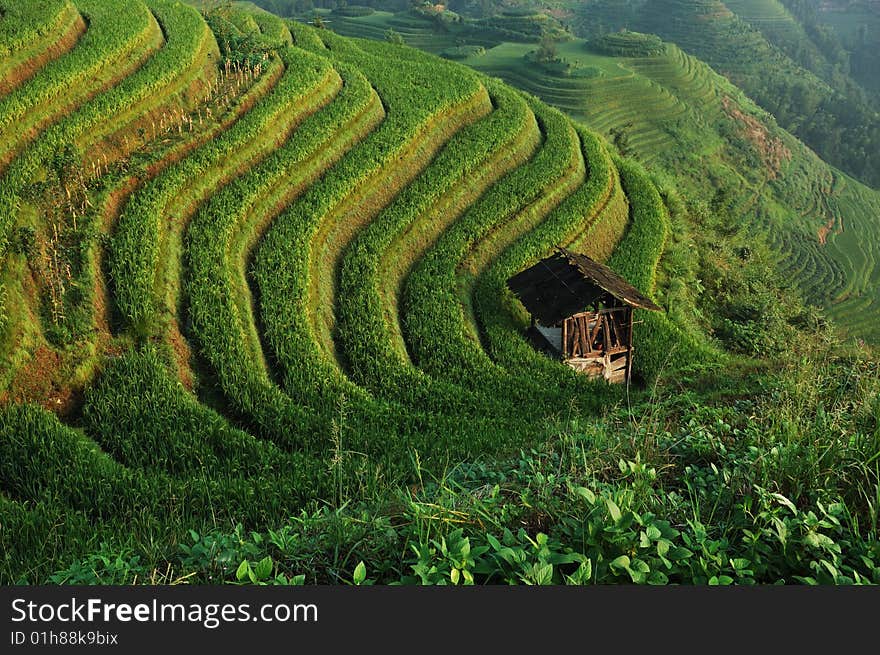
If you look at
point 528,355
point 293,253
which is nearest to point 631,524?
point 528,355

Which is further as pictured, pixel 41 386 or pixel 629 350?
pixel 629 350

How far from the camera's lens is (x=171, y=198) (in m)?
17.4

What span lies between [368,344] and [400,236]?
565 cm

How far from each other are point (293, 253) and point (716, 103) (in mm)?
65565

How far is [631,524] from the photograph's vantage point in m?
4.53

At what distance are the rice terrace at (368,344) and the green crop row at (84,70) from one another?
0.37 feet

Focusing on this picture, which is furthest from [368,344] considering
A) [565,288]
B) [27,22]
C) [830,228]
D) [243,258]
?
[830,228]

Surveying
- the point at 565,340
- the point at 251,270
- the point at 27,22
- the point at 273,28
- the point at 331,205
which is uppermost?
the point at 27,22

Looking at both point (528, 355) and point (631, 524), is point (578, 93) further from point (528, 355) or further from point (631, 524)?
point (631, 524)

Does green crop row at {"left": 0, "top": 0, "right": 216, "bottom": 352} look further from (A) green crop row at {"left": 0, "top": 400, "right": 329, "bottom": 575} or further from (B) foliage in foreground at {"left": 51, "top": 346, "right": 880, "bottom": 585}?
→ (B) foliage in foreground at {"left": 51, "top": 346, "right": 880, "bottom": 585}

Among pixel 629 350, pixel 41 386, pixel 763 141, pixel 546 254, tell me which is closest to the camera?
pixel 41 386

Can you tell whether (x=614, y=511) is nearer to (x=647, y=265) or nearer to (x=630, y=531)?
(x=630, y=531)

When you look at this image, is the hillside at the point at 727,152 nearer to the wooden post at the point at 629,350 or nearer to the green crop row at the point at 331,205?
the green crop row at the point at 331,205

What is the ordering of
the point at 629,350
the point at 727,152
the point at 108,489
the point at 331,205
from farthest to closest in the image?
the point at 727,152 < the point at 331,205 < the point at 629,350 < the point at 108,489
